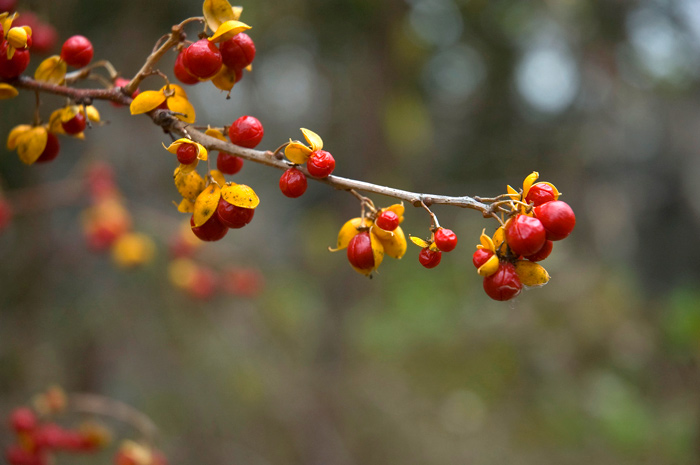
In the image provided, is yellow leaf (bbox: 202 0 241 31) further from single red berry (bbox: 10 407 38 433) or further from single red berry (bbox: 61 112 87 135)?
single red berry (bbox: 10 407 38 433)

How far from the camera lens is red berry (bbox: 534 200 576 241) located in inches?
29.2

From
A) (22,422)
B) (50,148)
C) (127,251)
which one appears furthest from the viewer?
(127,251)

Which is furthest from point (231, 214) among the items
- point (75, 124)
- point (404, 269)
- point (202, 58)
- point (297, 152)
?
point (404, 269)

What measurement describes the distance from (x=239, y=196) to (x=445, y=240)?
360mm

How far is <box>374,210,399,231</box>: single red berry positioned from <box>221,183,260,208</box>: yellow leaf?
223 mm

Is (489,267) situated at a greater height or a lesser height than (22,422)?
greater

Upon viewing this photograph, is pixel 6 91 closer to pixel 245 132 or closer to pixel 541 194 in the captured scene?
pixel 245 132

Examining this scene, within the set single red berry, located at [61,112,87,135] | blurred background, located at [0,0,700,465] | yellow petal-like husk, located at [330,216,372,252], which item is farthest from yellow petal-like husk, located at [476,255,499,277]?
blurred background, located at [0,0,700,465]

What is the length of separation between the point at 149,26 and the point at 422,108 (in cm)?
235

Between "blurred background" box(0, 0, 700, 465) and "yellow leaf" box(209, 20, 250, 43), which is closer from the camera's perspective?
"yellow leaf" box(209, 20, 250, 43)

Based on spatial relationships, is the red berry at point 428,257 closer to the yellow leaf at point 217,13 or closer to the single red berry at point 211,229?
the single red berry at point 211,229

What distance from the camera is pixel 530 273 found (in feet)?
2.65

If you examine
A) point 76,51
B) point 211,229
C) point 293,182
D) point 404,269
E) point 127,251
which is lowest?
point 211,229

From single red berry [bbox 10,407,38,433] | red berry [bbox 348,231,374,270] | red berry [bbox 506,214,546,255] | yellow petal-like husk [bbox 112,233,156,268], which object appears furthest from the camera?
yellow petal-like husk [bbox 112,233,156,268]
